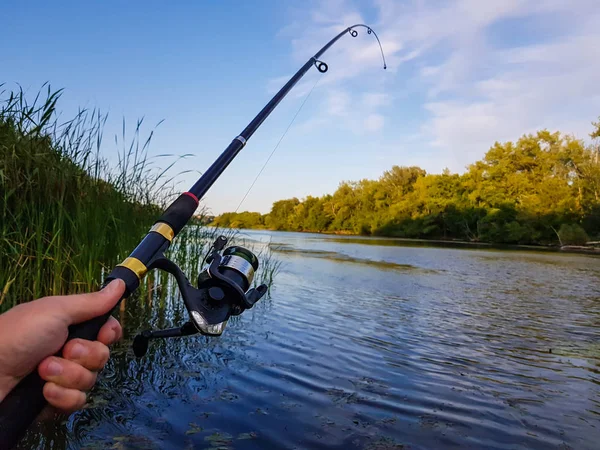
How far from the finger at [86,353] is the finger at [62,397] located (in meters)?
0.06

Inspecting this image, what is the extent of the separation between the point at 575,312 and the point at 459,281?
3933 mm

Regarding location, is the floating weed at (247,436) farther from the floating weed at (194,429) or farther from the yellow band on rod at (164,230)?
the yellow band on rod at (164,230)

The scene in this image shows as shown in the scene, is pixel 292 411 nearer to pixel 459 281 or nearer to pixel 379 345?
pixel 379 345

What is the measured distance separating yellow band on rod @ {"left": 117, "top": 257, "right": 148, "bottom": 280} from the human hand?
160 mm

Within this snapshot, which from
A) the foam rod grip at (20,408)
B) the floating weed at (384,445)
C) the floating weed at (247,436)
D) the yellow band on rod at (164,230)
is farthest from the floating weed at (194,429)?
the foam rod grip at (20,408)

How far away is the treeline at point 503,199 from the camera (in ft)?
125

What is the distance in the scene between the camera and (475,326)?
613 cm

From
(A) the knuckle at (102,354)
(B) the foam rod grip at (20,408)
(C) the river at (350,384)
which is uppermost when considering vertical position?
(A) the knuckle at (102,354)

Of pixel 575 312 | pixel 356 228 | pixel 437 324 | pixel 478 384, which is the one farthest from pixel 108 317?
pixel 356 228

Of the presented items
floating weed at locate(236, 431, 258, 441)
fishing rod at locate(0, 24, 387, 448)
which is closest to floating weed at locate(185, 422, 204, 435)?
floating weed at locate(236, 431, 258, 441)

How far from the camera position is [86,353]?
109 cm

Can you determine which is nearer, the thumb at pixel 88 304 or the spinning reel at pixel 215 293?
the thumb at pixel 88 304

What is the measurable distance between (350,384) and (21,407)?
2946 millimetres

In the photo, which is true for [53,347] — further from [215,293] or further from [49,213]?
[49,213]
